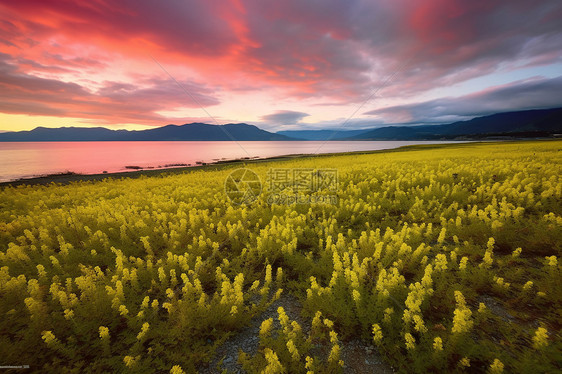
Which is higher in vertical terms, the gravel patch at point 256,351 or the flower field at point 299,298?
the flower field at point 299,298

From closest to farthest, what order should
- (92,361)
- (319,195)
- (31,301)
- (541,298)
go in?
(92,361) < (31,301) < (541,298) < (319,195)

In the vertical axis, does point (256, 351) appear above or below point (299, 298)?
below

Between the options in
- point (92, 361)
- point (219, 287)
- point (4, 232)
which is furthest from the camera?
point (4, 232)

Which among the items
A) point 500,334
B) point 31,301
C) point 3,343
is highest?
point 31,301

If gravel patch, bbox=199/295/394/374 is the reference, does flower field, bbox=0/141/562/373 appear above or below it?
above

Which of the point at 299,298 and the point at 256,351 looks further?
Answer: the point at 299,298

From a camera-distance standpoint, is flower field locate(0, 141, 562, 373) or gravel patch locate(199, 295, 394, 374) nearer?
flower field locate(0, 141, 562, 373)

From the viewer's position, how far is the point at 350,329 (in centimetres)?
326

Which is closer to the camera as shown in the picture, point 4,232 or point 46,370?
point 46,370

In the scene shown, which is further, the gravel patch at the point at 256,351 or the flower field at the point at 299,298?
the gravel patch at the point at 256,351

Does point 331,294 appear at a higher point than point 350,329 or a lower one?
higher

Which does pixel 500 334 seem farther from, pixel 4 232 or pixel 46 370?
pixel 4 232

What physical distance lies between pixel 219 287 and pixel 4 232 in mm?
7408

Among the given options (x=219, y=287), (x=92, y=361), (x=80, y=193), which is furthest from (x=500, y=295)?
(x=80, y=193)
